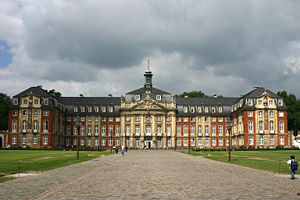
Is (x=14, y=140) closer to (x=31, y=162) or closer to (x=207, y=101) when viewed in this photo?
(x=207, y=101)

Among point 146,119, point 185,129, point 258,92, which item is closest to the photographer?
point 258,92

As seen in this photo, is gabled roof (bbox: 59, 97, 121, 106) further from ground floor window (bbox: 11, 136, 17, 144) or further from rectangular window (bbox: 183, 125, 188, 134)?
rectangular window (bbox: 183, 125, 188, 134)

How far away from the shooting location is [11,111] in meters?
91.7

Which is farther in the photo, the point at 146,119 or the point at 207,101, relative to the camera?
the point at 207,101

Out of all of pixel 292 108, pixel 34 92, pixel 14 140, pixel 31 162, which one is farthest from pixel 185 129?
pixel 31 162

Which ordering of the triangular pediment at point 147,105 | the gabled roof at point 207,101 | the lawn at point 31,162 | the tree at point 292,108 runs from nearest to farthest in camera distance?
the lawn at point 31,162, the triangular pediment at point 147,105, the gabled roof at point 207,101, the tree at point 292,108

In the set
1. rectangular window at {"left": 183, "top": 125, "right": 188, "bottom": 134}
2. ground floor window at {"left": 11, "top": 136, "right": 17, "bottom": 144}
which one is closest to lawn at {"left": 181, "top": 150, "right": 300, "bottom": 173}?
rectangular window at {"left": 183, "top": 125, "right": 188, "bottom": 134}

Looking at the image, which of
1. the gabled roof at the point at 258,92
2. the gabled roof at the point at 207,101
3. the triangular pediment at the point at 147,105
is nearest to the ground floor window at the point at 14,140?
the triangular pediment at the point at 147,105

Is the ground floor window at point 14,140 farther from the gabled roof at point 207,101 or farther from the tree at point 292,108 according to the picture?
the tree at point 292,108

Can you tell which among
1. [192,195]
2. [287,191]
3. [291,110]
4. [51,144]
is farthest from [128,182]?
[291,110]

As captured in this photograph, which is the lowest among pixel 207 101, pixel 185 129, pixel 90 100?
pixel 185 129

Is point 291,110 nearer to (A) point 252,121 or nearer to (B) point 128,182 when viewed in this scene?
(A) point 252,121

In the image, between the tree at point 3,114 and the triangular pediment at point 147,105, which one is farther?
the tree at point 3,114

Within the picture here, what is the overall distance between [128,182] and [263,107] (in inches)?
3046
